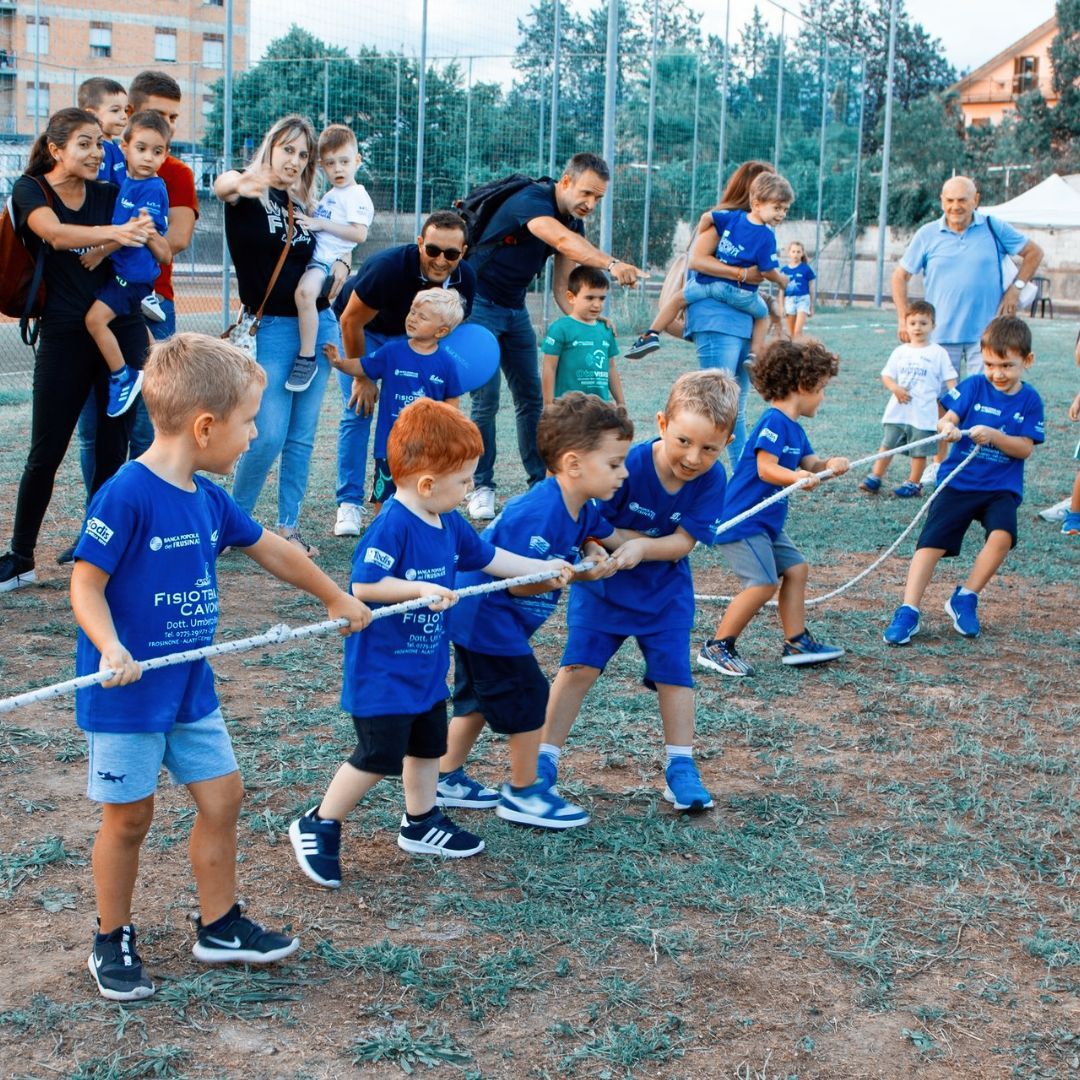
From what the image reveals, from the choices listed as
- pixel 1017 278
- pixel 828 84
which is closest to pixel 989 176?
pixel 828 84

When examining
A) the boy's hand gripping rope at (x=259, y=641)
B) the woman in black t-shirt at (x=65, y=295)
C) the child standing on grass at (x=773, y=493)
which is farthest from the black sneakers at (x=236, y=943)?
the woman in black t-shirt at (x=65, y=295)

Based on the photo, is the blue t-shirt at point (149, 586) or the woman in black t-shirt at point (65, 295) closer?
the blue t-shirt at point (149, 586)

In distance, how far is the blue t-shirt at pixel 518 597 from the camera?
3473 millimetres

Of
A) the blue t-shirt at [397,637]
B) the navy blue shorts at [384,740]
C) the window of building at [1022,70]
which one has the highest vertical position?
the window of building at [1022,70]

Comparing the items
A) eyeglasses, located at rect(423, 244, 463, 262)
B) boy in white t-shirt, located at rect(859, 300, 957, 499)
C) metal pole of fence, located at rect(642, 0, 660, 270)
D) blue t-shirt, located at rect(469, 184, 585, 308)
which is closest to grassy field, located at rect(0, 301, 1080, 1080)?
eyeglasses, located at rect(423, 244, 463, 262)

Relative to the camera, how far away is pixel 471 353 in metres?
5.97

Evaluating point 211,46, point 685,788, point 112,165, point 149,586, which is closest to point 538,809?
point 685,788

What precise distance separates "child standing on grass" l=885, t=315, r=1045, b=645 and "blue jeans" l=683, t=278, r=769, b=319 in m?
1.76

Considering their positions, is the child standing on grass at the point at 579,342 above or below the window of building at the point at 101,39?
below

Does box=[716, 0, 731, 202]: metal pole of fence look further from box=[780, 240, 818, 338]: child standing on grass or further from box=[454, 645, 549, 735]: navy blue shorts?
box=[454, 645, 549, 735]: navy blue shorts

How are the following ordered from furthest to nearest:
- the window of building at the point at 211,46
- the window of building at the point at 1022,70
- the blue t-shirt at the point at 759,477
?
1. the window of building at the point at 1022,70
2. the window of building at the point at 211,46
3. the blue t-shirt at the point at 759,477

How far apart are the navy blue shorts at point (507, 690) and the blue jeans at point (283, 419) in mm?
2776

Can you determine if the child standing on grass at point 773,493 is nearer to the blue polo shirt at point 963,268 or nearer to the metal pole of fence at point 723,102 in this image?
the blue polo shirt at point 963,268

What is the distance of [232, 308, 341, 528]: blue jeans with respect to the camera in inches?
237
